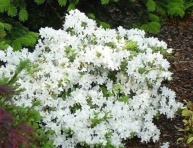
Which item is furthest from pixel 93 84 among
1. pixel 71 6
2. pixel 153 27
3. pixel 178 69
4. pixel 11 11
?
pixel 178 69

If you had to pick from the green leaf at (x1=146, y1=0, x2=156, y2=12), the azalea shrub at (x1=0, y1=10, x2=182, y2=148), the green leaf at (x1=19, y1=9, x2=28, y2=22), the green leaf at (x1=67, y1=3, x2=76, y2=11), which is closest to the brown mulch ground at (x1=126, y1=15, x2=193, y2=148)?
the azalea shrub at (x1=0, y1=10, x2=182, y2=148)


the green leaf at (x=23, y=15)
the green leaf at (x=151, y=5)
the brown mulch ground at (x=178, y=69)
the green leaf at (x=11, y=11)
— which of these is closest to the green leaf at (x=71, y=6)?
the green leaf at (x=23, y=15)

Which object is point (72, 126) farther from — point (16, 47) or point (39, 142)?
point (16, 47)

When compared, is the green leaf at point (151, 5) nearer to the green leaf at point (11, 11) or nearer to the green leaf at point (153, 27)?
the green leaf at point (153, 27)

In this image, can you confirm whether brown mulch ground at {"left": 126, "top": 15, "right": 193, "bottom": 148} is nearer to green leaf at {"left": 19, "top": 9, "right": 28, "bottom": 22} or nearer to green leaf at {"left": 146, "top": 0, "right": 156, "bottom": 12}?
green leaf at {"left": 146, "top": 0, "right": 156, "bottom": 12}

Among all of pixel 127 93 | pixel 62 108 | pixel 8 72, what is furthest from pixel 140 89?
pixel 8 72

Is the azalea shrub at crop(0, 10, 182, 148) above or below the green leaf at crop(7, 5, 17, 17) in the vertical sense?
below
